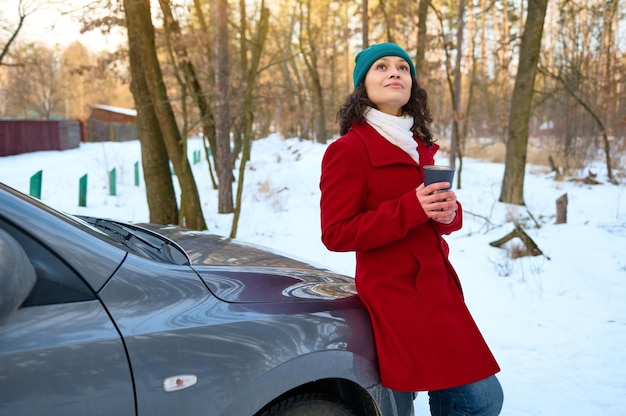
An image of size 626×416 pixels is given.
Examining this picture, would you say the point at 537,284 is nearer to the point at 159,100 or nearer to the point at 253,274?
the point at 253,274

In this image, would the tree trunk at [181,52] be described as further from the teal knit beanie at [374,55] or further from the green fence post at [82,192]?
the teal knit beanie at [374,55]

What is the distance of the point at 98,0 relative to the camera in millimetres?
8352

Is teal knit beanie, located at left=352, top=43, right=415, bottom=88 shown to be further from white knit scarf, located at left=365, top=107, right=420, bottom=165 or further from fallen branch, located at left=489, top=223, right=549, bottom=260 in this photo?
fallen branch, located at left=489, top=223, right=549, bottom=260

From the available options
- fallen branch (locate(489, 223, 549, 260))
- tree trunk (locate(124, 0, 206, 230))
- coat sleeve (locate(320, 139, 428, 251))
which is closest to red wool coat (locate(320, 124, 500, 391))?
coat sleeve (locate(320, 139, 428, 251))

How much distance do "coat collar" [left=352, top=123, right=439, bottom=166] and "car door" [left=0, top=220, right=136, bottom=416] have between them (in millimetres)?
1057

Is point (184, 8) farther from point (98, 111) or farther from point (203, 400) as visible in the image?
point (98, 111)

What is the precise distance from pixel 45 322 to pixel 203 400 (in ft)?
1.64

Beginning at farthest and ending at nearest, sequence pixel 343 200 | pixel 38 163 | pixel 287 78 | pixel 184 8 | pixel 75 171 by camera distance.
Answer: pixel 287 78 → pixel 38 163 → pixel 75 171 → pixel 184 8 → pixel 343 200

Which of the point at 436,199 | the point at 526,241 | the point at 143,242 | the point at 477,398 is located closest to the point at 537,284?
the point at 526,241

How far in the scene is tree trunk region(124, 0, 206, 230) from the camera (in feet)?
23.1

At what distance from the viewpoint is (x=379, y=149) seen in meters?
1.98

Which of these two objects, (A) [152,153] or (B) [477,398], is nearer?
(B) [477,398]

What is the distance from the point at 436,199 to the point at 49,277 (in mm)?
1207

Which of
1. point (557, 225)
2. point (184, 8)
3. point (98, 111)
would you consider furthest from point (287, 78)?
point (98, 111)
